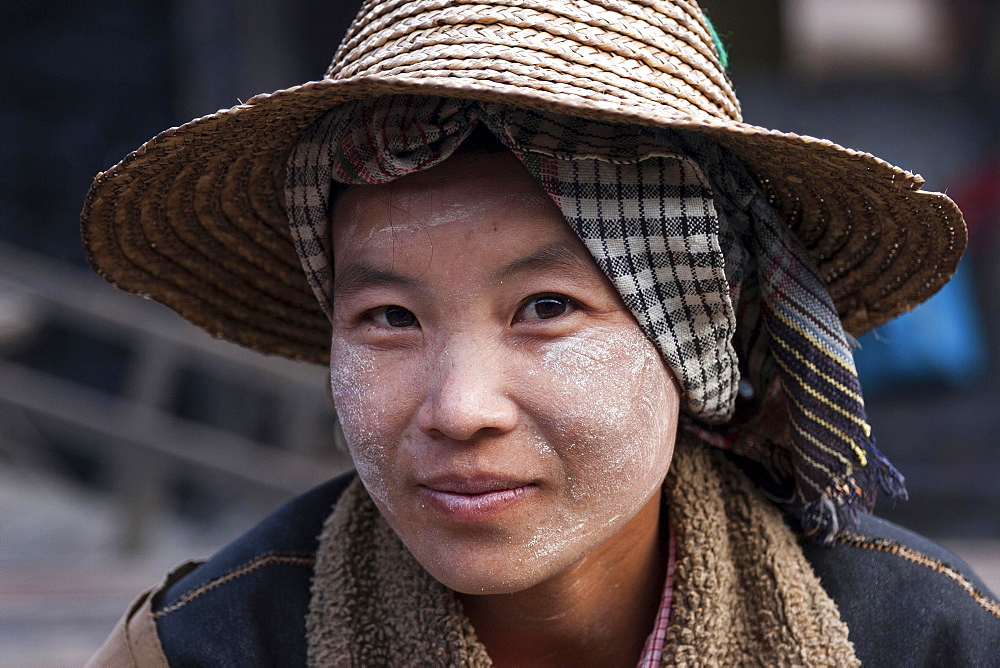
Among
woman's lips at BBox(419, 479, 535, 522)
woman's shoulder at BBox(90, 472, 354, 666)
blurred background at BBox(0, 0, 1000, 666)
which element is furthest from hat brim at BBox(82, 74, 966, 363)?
blurred background at BBox(0, 0, 1000, 666)

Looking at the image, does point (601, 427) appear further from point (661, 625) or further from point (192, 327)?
point (192, 327)

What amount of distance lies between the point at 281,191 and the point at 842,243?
1.02m

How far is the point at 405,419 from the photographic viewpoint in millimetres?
1373

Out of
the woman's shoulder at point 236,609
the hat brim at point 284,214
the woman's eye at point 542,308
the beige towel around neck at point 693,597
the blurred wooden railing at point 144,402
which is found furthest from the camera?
the blurred wooden railing at point 144,402

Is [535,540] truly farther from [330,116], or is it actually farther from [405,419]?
[330,116]

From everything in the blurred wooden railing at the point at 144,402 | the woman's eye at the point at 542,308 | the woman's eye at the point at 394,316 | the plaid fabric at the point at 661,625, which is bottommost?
the blurred wooden railing at the point at 144,402

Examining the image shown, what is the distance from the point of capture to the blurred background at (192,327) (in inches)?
171

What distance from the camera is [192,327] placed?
15.0ft

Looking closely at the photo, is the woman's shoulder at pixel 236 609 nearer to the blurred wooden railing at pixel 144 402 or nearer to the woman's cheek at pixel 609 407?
the woman's cheek at pixel 609 407

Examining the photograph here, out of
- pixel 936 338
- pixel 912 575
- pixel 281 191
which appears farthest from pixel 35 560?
pixel 936 338

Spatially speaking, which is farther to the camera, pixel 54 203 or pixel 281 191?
pixel 54 203

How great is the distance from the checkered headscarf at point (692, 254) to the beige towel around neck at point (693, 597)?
0.09m

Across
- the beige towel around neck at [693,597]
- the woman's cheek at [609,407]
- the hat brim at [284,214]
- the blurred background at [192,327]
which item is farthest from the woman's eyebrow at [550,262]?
the blurred background at [192,327]

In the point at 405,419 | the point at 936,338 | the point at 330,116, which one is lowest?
the point at 936,338
